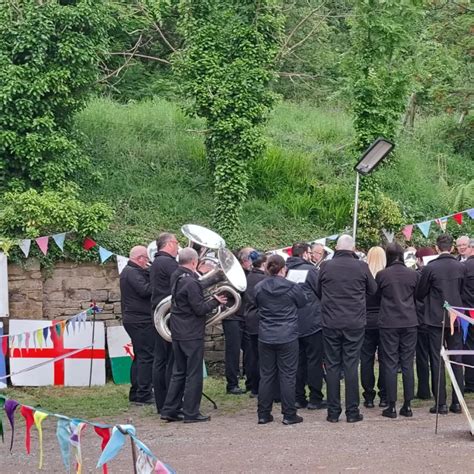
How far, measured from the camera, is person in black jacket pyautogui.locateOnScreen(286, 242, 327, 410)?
11225 millimetres

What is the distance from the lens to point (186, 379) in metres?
10.7

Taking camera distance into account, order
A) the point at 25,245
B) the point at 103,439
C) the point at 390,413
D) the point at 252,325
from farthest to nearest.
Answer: the point at 25,245, the point at 252,325, the point at 390,413, the point at 103,439

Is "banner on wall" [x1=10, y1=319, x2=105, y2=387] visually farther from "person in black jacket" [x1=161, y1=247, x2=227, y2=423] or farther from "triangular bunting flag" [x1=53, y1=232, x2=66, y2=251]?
"person in black jacket" [x1=161, y1=247, x2=227, y2=423]

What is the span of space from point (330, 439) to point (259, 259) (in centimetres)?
308

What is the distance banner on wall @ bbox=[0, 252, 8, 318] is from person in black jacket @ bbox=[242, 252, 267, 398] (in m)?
3.37

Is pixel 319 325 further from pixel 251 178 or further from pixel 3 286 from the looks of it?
pixel 251 178

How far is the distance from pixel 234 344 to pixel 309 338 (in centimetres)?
162

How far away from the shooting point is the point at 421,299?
433 inches

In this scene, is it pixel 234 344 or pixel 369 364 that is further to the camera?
pixel 234 344

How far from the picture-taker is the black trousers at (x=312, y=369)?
11.4 m

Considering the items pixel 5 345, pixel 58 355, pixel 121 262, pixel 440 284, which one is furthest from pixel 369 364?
pixel 5 345

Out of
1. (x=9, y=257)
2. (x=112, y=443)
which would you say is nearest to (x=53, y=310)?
(x=9, y=257)

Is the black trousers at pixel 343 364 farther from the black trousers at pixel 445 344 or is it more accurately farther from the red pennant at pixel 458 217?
the red pennant at pixel 458 217

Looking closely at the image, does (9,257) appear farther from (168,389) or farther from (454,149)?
(454,149)
